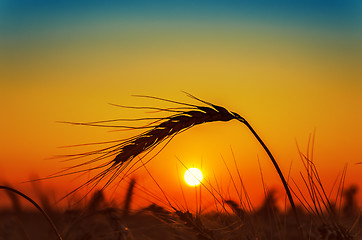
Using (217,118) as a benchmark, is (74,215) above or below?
below

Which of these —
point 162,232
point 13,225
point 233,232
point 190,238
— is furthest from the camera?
point 13,225

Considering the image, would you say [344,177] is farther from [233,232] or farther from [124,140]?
[124,140]

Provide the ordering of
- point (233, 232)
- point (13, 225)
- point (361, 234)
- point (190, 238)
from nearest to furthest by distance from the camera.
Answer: point (361, 234) → point (233, 232) → point (190, 238) → point (13, 225)

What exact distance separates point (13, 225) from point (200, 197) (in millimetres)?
1410

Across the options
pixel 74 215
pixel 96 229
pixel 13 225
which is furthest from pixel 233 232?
pixel 13 225

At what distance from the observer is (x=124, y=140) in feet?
9.43

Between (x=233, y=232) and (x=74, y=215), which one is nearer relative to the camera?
(x=233, y=232)

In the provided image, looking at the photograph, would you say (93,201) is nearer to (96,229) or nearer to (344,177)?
(96,229)

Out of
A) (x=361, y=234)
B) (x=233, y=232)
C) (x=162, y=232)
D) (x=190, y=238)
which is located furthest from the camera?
(x=162, y=232)

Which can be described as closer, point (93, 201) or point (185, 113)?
point (185, 113)

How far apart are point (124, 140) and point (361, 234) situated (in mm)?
1251

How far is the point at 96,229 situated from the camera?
3504 mm

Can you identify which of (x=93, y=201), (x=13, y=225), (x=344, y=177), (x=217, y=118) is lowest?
(x=13, y=225)

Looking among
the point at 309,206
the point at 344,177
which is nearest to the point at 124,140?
the point at 309,206
